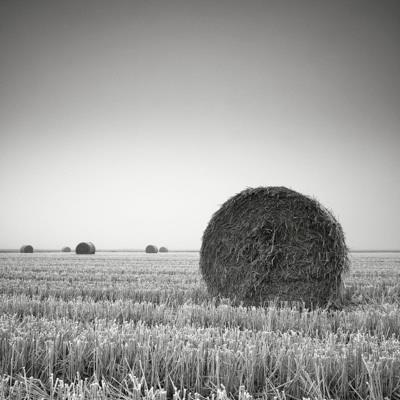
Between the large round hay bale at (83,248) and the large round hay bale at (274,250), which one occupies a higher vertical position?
the large round hay bale at (274,250)

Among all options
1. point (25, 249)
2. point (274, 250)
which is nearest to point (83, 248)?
point (25, 249)

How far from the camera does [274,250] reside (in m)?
6.10

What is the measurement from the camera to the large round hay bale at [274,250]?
577 cm

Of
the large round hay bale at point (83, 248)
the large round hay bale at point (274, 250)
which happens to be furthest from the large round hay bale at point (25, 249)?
the large round hay bale at point (274, 250)

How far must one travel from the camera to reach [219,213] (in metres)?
6.54

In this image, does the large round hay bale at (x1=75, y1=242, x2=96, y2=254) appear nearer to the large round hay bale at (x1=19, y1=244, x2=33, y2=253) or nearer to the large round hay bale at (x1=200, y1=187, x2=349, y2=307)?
the large round hay bale at (x1=19, y1=244, x2=33, y2=253)

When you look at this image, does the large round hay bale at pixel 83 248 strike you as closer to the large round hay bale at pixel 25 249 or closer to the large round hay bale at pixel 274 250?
the large round hay bale at pixel 25 249

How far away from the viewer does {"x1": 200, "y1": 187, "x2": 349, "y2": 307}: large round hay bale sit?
577 centimetres

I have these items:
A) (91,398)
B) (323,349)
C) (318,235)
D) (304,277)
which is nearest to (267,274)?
(304,277)

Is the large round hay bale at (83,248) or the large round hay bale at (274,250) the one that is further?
the large round hay bale at (83,248)

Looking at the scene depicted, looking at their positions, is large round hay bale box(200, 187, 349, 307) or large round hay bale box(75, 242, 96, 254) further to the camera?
large round hay bale box(75, 242, 96, 254)

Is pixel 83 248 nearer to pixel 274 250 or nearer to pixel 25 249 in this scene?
pixel 25 249

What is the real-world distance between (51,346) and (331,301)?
4.28 meters

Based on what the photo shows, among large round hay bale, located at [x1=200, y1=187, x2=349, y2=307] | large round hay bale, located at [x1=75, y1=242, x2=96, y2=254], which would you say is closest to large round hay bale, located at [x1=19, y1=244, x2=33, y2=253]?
large round hay bale, located at [x1=75, y1=242, x2=96, y2=254]
